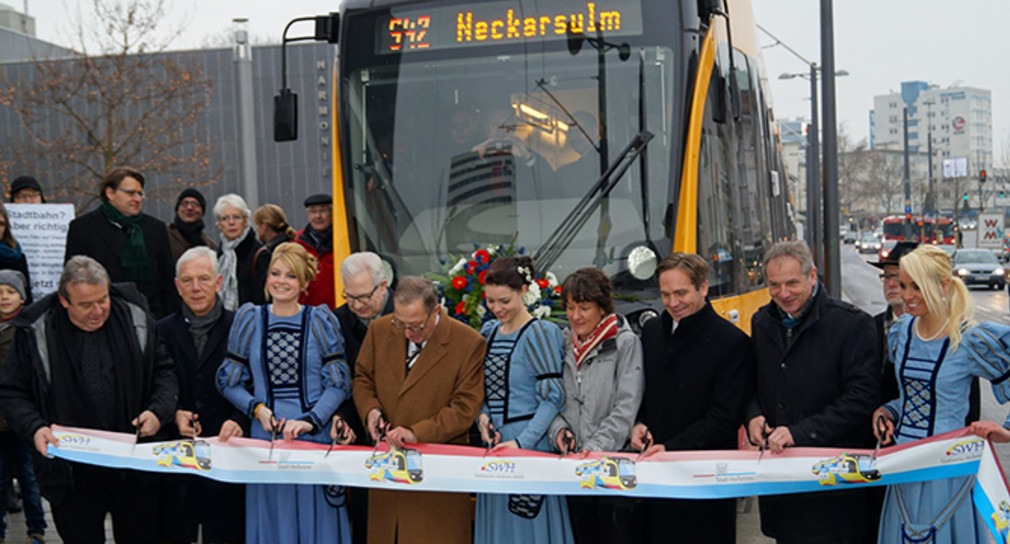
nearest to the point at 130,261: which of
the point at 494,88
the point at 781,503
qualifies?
the point at 494,88

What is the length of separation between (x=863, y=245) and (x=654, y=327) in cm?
8320

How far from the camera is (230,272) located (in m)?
7.30

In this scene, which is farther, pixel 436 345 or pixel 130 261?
pixel 130 261

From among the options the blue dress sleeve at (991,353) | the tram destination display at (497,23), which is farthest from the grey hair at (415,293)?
the tram destination display at (497,23)

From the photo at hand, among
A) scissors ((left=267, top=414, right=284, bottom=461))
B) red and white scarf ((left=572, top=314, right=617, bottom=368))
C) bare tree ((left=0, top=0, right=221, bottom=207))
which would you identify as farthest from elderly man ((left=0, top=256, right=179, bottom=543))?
bare tree ((left=0, top=0, right=221, bottom=207))

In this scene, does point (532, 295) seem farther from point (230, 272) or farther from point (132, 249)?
point (132, 249)

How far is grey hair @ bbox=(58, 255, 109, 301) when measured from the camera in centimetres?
483

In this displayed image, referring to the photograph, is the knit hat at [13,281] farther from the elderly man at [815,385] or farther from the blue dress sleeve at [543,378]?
the elderly man at [815,385]

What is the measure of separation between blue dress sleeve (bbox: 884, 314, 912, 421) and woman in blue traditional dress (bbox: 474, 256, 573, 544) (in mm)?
1441

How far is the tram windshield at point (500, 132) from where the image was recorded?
6.49 meters

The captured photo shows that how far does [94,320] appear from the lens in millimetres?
4898

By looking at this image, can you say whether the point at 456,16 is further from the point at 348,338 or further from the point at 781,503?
the point at 781,503

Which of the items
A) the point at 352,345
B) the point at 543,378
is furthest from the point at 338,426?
the point at 543,378

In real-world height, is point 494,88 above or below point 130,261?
above
